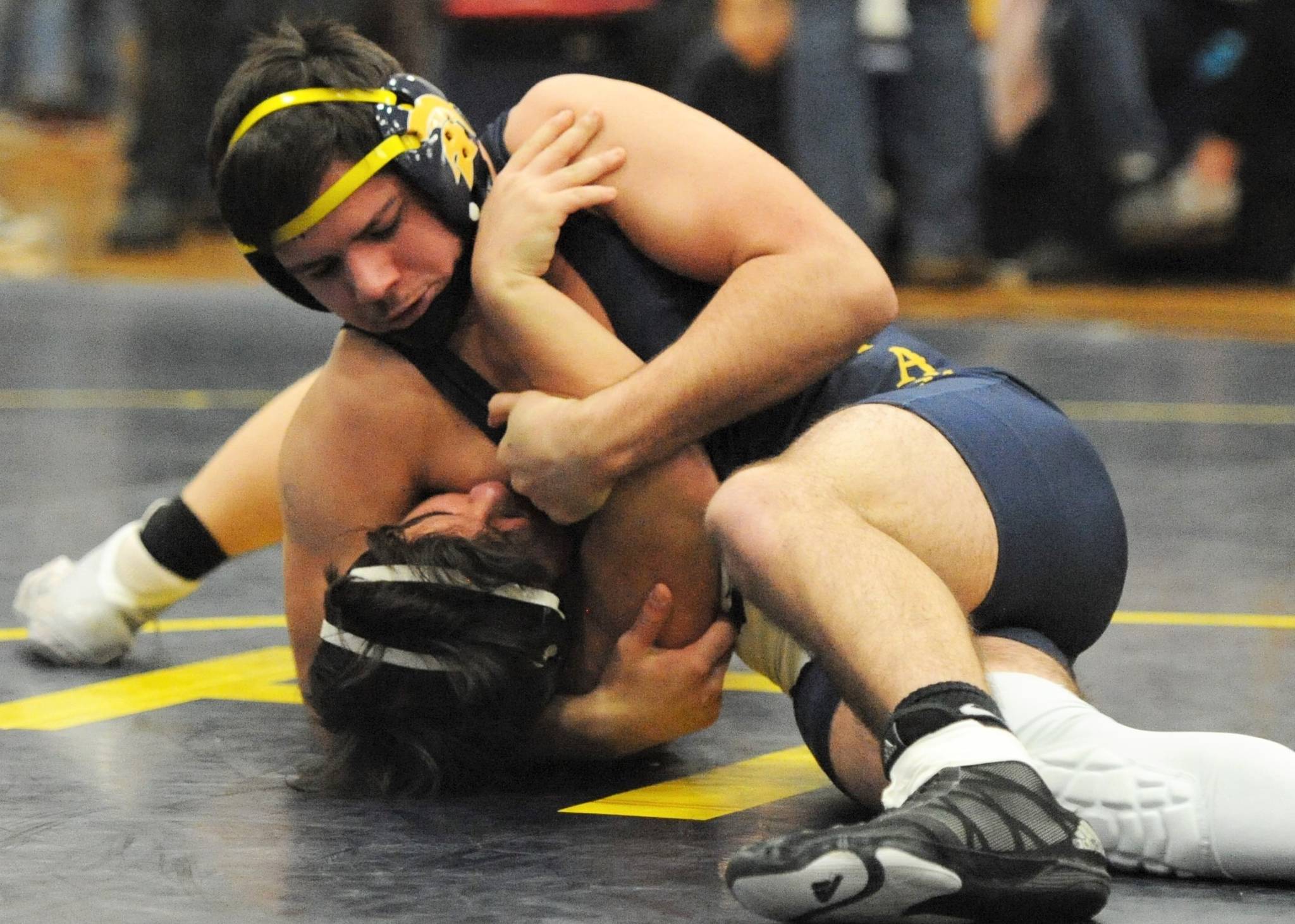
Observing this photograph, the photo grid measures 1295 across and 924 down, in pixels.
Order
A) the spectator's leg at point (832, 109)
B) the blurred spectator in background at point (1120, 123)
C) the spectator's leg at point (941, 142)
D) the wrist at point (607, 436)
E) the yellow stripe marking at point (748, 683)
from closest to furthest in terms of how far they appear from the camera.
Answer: the wrist at point (607, 436), the yellow stripe marking at point (748, 683), the spectator's leg at point (832, 109), the spectator's leg at point (941, 142), the blurred spectator in background at point (1120, 123)

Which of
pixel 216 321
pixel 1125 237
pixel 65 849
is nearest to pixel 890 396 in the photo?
pixel 65 849

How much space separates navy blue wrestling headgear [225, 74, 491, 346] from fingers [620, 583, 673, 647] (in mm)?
390

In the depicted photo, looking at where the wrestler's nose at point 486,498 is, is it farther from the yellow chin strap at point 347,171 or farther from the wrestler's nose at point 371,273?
the yellow chin strap at point 347,171

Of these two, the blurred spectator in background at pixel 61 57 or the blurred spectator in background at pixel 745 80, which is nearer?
the blurred spectator in background at pixel 745 80

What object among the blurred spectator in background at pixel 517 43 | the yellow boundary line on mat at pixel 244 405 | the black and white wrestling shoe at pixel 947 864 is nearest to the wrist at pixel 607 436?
the black and white wrestling shoe at pixel 947 864

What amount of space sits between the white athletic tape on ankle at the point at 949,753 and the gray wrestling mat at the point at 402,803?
18 cm

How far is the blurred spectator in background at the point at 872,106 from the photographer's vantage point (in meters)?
7.28

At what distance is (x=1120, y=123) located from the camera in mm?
8336

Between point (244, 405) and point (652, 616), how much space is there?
3.54 meters

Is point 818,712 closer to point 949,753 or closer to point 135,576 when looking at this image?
point 949,753

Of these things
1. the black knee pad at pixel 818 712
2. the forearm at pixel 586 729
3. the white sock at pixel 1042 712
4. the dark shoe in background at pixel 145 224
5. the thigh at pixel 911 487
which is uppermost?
the thigh at pixel 911 487

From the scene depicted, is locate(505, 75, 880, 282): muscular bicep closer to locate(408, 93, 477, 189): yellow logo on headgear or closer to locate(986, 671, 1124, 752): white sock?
locate(408, 93, 477, 189): yellow logo on headgear

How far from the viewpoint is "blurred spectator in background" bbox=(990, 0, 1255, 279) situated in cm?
836

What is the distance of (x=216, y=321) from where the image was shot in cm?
802
